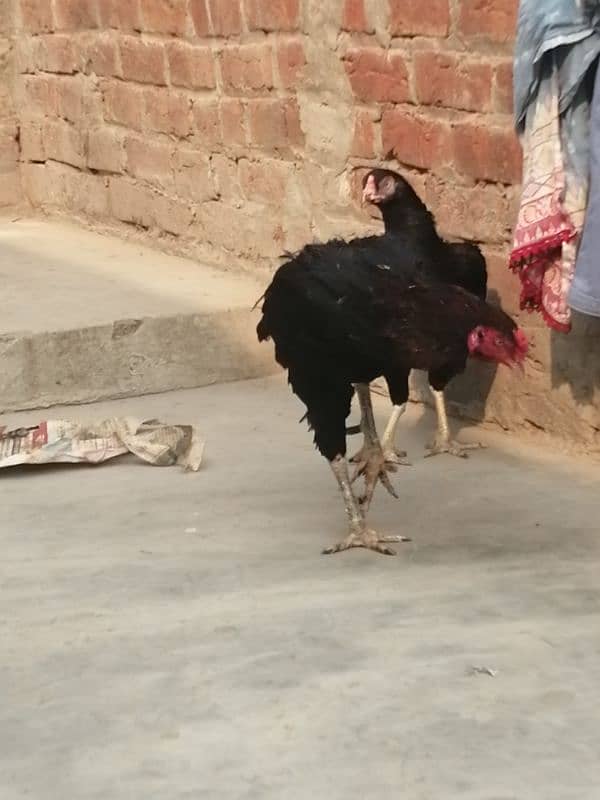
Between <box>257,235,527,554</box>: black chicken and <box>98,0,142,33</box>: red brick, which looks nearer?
<box>257,235,527,554</box>: black chicken

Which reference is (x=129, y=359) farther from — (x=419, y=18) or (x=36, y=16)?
(x=36, y=16)

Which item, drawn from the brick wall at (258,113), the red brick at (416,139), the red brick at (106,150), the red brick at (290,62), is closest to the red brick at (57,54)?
the brick wall at (258,113)

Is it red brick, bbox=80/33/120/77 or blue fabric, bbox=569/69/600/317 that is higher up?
blue fabric, bbox=569/69/600/317

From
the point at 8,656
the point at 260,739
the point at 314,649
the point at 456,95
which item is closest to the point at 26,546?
the point at 8,656

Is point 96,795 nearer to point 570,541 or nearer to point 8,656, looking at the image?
point 8,656

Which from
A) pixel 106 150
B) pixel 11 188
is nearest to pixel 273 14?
pixel 106 150

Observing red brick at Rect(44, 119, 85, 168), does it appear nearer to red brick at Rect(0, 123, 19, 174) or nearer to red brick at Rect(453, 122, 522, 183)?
red brick at Rect(0, 123, 19, 174)

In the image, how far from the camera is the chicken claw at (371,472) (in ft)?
13.4

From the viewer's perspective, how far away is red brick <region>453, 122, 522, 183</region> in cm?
463

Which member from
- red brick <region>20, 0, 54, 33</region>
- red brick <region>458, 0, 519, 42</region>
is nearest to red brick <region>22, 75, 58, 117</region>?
red brick <region>20, 0, 54, 33</region>

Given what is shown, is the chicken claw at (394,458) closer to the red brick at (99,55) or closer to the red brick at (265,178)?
the red brick at (265,178)

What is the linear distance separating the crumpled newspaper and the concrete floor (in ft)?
0.20

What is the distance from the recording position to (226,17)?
20.4ft

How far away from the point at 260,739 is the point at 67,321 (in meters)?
3.01
